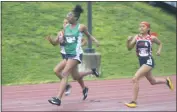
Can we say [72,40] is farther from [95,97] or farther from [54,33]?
[54,33]

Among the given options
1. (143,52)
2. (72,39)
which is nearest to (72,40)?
(72,39)

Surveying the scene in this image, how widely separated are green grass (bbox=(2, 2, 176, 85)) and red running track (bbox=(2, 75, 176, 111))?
1.33 metres

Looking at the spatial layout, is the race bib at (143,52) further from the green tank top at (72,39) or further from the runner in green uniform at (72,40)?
the green tank top at (72,39)

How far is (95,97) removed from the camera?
10.9 metres

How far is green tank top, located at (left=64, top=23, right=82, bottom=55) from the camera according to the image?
9.20m

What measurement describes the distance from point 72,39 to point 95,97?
2.23 m

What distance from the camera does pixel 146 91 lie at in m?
12.1

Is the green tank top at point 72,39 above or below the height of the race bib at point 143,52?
above

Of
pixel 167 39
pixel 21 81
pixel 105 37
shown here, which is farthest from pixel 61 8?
pixel 21 81

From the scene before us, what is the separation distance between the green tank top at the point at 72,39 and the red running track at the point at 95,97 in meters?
1.19

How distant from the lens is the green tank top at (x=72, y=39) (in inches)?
362

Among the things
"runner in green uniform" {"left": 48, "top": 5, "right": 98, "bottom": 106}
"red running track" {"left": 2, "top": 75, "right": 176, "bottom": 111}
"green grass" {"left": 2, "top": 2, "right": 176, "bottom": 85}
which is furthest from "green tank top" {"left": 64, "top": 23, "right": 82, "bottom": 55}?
"green grass" {"left": 2, "top": 2, "right": 176, "bottom": 85}

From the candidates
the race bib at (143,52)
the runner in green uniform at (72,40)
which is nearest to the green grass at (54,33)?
the runner in green uniform at (72,40)

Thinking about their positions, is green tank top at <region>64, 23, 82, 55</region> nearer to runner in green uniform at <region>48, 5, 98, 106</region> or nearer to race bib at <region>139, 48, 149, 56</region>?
runner in green uniform at <region>48, 5, 98, 106</region>
